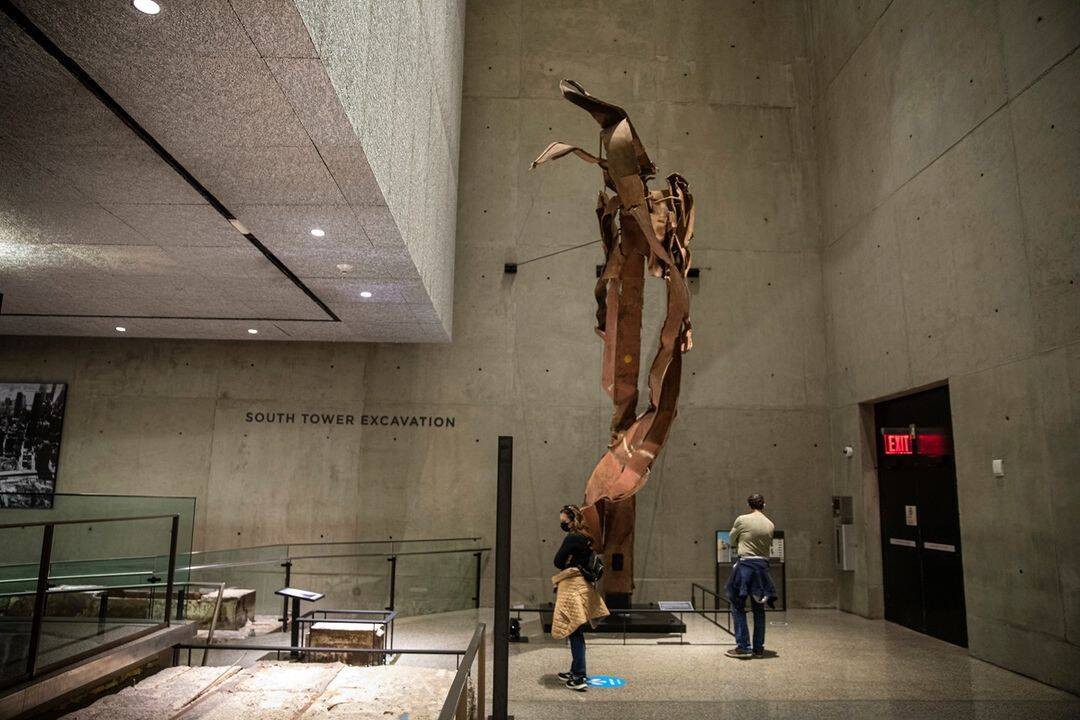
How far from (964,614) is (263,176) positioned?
7699mm

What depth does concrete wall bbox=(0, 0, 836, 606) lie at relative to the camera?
1016cm

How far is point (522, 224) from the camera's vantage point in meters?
10.9

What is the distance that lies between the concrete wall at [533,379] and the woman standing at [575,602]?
4.29 metres

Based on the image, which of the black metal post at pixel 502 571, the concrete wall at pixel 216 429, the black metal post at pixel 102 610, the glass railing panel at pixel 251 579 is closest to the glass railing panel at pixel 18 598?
the black metal post at pixel 102 610

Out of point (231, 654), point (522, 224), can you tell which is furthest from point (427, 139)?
point (231, 654)

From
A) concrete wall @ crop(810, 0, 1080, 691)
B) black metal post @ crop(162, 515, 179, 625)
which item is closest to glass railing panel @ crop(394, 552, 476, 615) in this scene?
black metal post @ crop(162, 515, 179, 625)

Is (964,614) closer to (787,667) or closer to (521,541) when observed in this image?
(787,667)

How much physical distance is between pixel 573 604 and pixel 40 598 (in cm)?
354

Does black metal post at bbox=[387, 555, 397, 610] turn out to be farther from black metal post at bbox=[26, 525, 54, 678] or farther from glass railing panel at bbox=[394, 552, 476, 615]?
black metal post at bbox=[26, 525, 54, 678]

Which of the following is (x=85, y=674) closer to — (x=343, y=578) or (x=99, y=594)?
(x=99, y=594)

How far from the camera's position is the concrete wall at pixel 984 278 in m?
5.91

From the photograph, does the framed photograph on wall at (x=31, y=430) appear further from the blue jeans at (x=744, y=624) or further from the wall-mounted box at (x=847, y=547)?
the wall-mounted box at (x=847, y=547)

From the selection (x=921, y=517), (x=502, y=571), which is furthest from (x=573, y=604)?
(x=921, y=517)

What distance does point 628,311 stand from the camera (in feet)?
24.2
